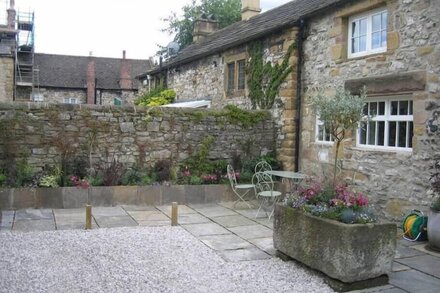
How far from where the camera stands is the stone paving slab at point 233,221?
8.16 meters

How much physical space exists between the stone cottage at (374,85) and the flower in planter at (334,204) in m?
2.56

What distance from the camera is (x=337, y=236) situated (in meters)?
4.96

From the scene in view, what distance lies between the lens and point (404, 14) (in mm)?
7918

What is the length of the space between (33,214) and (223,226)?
365 centimetres

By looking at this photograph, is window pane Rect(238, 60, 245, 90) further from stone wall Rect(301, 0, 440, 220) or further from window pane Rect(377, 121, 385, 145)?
window pane Rect(377, 121, 385, 145)

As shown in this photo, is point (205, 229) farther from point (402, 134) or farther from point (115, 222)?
point (402, 134)

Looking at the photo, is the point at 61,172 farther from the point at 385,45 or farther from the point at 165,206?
the point at 385,45

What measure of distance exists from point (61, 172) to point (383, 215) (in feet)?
21.9

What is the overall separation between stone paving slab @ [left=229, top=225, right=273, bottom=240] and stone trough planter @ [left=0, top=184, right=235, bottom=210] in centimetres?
246

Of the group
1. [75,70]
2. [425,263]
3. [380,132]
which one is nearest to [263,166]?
[380,132]

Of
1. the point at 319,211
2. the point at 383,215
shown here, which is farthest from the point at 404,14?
the point at 319,211

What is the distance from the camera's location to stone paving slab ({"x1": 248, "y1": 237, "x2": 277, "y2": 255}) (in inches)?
255

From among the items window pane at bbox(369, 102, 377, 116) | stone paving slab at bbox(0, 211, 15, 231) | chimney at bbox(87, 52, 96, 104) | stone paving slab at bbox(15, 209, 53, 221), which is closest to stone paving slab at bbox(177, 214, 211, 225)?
stone paving slab at bbox(15, 209, 53, 221)

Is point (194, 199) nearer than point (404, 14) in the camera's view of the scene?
No
